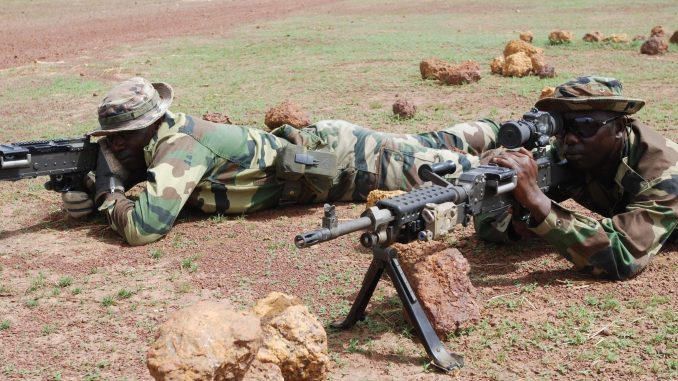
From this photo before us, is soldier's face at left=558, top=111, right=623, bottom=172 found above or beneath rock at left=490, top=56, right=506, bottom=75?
above

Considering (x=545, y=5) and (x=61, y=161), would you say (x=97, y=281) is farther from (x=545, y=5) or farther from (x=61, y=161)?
(x=545, y=5)

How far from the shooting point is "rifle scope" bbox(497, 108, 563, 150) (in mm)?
4789

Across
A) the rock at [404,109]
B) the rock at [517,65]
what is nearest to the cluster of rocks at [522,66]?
the rock at [517,65]

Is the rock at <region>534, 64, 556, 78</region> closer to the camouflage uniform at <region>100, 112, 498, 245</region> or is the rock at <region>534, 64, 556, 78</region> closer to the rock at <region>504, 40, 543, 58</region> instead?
the rock at <region>504, 40, 543, 58</region>

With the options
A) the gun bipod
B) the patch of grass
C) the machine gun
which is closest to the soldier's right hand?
the patch of grass

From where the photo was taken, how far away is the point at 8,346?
482cm

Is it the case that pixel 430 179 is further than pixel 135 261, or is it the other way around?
pixel 135 261

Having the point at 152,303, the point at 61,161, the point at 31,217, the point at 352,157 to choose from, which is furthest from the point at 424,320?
the point at 31,217

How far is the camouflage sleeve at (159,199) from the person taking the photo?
6379 mm

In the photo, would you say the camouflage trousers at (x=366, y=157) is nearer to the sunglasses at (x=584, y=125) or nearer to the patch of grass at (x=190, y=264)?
the patch of grass at (x=190, y=264)

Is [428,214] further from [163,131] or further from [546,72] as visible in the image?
[546,72]

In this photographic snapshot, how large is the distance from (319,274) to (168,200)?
1.42 meters

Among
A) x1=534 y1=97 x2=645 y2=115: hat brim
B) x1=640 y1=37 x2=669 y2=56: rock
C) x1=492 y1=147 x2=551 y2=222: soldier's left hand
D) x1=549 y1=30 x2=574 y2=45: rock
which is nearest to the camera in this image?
x1=492 y1=147 x2=551 y2=222: soldier's left hand

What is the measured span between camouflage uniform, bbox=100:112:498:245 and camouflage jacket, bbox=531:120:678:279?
1.88 m
